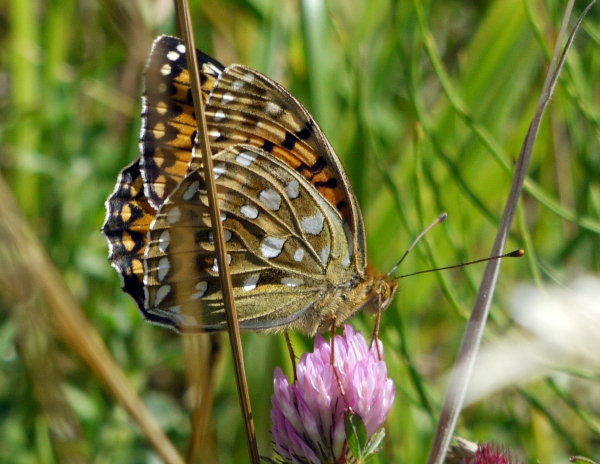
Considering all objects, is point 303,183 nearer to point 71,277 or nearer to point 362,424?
point 362,424

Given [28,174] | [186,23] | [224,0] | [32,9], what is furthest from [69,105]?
[186,23]

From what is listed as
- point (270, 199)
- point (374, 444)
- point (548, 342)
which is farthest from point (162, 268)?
point (548, 342)

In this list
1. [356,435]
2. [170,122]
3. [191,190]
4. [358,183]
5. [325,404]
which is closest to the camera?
[356,435]

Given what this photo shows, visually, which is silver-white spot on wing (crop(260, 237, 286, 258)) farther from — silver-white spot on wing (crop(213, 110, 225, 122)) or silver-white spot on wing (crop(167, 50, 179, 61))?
silver-white spot on wing (crop(167, 50, 179, 61))

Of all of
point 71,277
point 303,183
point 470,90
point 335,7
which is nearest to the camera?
point 303,183

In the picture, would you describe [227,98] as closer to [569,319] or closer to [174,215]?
[174,215]

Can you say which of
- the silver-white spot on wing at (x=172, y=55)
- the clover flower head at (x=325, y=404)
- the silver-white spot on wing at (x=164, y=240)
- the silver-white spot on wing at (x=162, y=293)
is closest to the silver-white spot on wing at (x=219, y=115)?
the silver-white spot on wing at (x=172, y=55)
